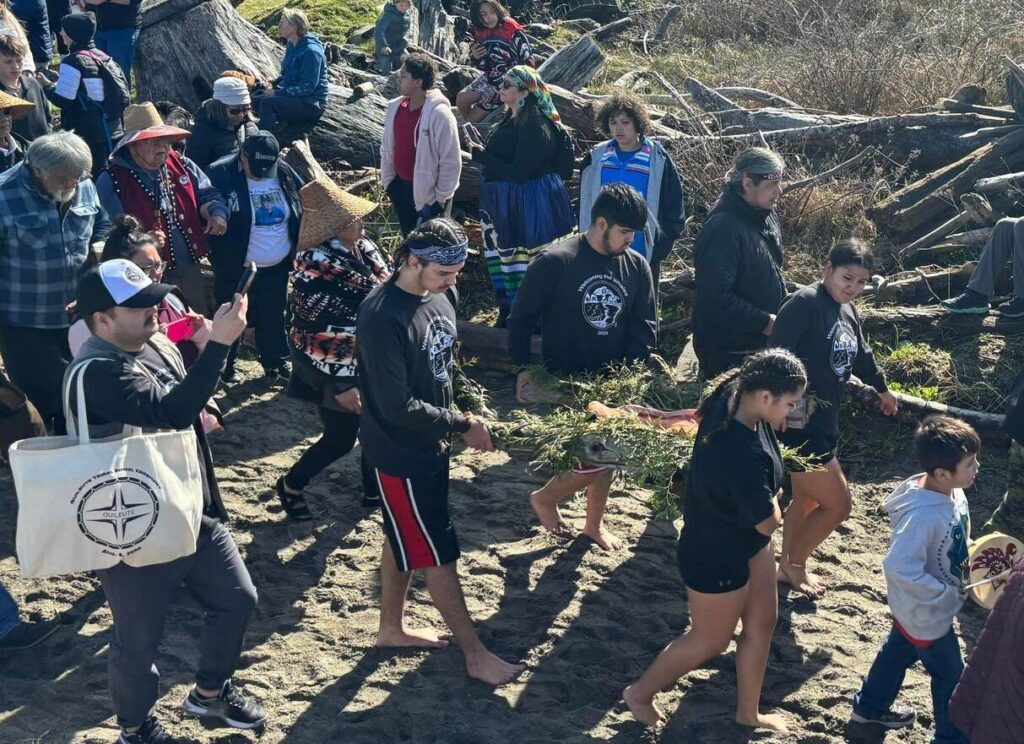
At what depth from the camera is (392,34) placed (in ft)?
44.7

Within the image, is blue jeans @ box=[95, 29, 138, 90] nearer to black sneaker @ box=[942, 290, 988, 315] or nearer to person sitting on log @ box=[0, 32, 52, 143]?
person sitting on log @ box=[0, 32, 52, 143]

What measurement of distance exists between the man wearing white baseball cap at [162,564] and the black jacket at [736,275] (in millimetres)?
2875

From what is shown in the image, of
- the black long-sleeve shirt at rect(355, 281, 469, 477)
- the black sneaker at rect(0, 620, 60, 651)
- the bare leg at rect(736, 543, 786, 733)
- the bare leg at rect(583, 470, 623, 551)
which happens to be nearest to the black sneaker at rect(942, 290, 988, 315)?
the bare leg at rect(583, 470, 623, 551)

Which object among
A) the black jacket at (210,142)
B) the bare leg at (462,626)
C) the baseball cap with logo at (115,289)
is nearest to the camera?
the baseball cap with logo at (115,289)

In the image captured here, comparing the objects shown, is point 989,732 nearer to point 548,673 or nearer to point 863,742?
point 863,742

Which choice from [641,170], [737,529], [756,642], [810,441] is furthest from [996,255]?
[737,529]

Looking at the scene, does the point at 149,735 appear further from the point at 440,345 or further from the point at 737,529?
the point at 737,529

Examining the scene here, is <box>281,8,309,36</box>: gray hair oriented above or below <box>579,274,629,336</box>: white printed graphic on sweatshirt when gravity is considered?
above

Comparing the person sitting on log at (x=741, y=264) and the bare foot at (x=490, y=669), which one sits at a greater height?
the person sitting on log at (x=741, y=264)

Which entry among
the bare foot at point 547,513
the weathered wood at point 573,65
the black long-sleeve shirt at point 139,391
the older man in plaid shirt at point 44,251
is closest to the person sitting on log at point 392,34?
the weathered wood at point 573,65

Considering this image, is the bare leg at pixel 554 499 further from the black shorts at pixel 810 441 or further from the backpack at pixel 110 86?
the backpack at pixel 110 86

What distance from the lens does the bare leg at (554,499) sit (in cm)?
→ 649

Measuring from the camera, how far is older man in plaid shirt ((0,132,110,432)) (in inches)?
257

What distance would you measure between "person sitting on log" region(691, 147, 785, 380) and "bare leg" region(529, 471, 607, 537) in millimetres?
1047
